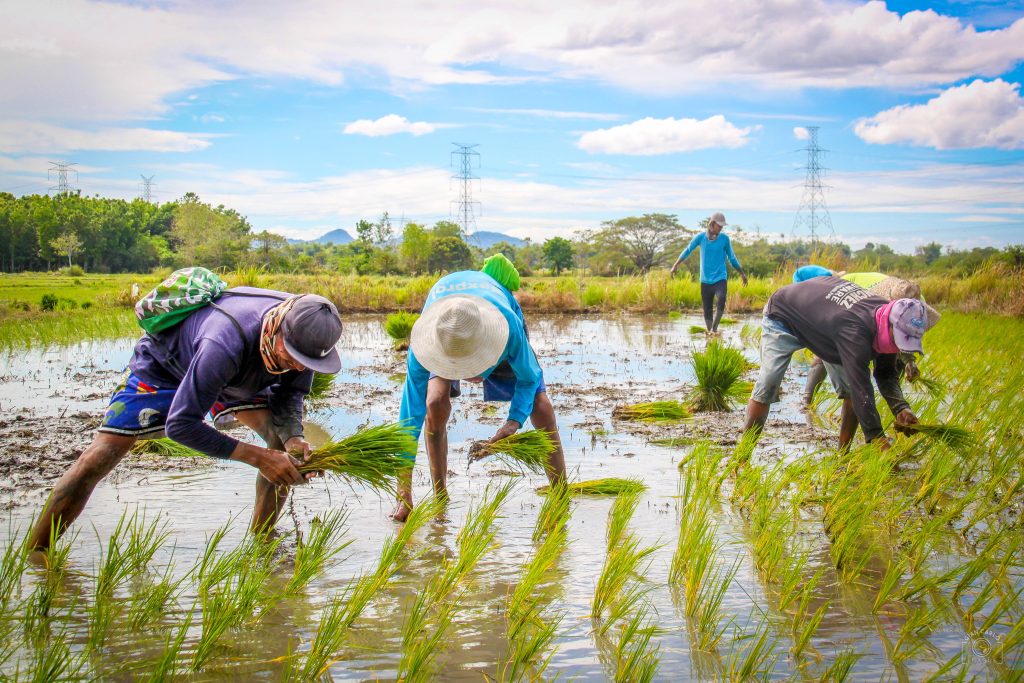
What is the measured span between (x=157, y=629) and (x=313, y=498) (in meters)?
1.47

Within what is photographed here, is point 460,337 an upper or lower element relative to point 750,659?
upper

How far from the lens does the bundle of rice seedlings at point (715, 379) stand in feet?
20.7

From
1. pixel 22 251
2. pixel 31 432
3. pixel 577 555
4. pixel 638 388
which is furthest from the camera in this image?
pixel 22 251

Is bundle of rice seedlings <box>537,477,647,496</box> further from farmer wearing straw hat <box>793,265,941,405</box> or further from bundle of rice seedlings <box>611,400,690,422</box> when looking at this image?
bundle of rice seedlings <box>611,400,690,422</box>

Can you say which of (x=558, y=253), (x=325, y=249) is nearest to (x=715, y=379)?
(x=558, y=253)

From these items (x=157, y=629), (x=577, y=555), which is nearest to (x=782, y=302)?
(x=577, y=555)

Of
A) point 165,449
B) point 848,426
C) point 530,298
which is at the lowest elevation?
point 165,449

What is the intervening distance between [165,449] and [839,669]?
387 cm

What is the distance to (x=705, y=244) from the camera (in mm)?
10367

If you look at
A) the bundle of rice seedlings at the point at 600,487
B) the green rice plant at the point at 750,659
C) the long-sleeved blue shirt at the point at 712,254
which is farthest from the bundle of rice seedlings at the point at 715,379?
the long-sleeved blue shirt at the point at 712,254

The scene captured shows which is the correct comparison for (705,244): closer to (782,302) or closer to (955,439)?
(782,302)

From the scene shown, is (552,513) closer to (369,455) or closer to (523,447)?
(523,447)

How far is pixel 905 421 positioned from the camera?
156 inches

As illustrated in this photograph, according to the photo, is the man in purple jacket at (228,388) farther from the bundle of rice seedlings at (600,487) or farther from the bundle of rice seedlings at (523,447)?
the bundle of rice seedlings at (600,487)
